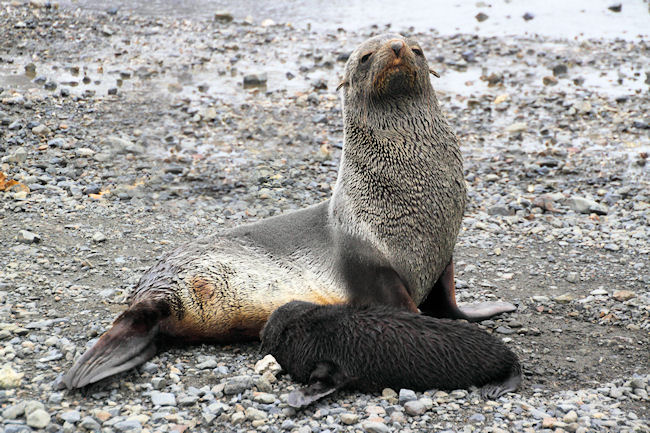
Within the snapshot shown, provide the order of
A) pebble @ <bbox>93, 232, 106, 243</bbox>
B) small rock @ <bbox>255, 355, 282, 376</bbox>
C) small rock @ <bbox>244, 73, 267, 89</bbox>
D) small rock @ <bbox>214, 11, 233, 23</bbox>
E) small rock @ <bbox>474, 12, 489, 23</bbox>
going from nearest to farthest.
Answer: small rock @ <bbox>255, 355, 282, 376</bbox>, pebble @ <bbox>93, 232, 106, 243</bbox>, small rock @ <bbox>244, 73, 267, 89</bbox>, small rock @ <bbox>214, 11, 233, 23</bbox>, small rock @ <bbox>474, 12, 489, 23</bbox>

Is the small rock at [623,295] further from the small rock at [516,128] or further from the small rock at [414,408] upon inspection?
the small rock at [516,128]

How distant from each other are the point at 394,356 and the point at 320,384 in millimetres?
425

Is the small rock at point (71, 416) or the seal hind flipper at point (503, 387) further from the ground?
the seal hind flipper at point (503, 387)

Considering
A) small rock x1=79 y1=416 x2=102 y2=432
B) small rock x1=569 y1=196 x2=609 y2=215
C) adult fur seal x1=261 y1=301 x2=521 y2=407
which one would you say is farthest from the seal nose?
small rock x1=569 y1=196 x2=609 y2=215

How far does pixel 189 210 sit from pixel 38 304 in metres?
2.35

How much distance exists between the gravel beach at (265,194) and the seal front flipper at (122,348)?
3.2 inches

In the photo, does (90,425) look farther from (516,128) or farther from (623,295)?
(516,128)

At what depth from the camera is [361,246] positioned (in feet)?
15.3

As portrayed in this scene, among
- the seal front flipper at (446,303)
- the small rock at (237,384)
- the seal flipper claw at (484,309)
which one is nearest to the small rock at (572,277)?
the seal flipper claw at (484,309)

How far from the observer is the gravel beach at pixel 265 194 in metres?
3.98

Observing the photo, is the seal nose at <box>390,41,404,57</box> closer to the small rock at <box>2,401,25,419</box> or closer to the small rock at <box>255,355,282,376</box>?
the small rock at <box>255,355,282,376</box>

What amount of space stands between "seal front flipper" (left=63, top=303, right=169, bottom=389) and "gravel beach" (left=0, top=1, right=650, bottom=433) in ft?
0.27

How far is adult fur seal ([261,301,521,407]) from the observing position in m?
4.02

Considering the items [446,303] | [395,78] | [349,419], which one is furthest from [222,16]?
[349,419]
